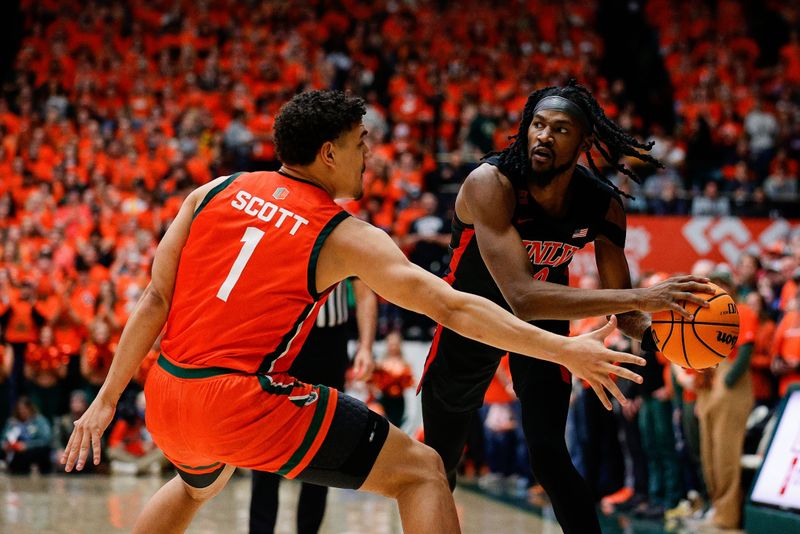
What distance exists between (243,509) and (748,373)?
4060 millimetres

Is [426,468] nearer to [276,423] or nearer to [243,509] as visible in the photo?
[276,423]

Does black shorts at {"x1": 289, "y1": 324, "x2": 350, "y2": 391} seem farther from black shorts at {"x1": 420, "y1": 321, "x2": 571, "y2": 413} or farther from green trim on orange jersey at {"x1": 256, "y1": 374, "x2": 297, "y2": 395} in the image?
green trim on orange jersey at {"x1": 256, "y1": 374, "x2": 297, "y2": 395}

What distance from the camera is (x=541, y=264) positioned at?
4.70 m

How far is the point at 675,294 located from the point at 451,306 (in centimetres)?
95

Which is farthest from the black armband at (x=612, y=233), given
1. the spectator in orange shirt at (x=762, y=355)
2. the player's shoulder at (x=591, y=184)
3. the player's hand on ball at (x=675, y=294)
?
the spectator in orange shirt at (x=762, y=355)

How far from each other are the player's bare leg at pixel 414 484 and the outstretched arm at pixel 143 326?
97 centimetres

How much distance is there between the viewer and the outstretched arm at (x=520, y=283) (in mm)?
3977

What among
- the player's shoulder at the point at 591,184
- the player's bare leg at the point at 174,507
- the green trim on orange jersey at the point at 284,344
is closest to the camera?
the green trim on orange jersey at the point at 284,344

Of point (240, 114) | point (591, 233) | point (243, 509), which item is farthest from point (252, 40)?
point (591, 233)

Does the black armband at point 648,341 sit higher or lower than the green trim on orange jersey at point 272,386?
higher

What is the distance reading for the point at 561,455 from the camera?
443 cm

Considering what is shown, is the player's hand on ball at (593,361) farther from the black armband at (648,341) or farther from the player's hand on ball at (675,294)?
the black armband at (648,341)

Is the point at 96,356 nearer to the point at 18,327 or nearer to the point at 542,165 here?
the point at 18,327

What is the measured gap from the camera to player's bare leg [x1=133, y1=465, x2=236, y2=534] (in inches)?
161
